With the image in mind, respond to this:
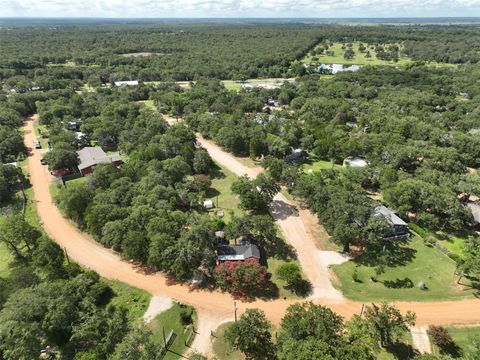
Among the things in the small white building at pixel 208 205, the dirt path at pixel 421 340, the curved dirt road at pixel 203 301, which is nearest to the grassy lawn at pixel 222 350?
the curved dirt road at pixel 203 301

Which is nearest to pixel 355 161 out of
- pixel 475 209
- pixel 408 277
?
pixel 475 209

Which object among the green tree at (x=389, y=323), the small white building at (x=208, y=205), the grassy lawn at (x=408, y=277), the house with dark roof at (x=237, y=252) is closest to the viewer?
the green tree at (x=389, y=323)

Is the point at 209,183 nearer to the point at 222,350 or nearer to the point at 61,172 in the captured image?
the point at 222,350

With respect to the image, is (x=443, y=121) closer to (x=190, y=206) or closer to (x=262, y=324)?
(x=190, y=206)

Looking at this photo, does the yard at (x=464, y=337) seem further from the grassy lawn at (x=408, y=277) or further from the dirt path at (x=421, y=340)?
the grassy lawn at (x=408, y=277)

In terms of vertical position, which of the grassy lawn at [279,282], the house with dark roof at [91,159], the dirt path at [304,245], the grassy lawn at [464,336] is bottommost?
the dirt path at [304,245]

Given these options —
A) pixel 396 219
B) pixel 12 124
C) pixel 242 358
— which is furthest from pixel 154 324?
pixel 12 124
